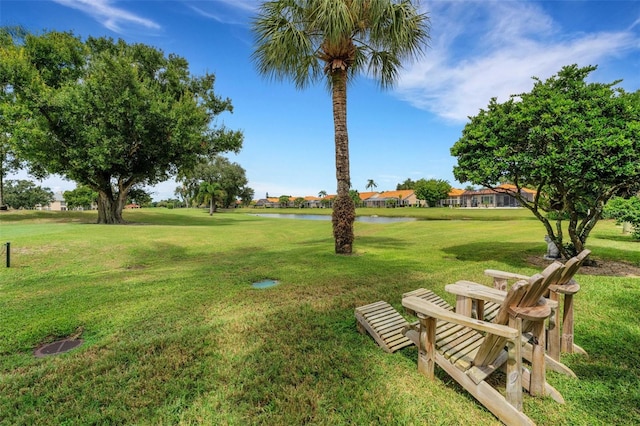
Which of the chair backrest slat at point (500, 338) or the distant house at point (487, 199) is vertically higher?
the distant house at point (487, 199)

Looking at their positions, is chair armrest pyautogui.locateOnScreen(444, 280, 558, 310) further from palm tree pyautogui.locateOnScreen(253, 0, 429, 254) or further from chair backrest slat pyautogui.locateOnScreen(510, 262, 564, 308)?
palm tree pyautogui.locateOnScreen(253, 0, 429, 254)

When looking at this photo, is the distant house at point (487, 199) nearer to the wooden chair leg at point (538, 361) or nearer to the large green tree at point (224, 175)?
the large green tree at point (224, 175)

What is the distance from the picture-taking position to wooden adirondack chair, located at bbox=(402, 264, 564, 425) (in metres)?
2.40

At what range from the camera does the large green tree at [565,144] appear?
6.59m

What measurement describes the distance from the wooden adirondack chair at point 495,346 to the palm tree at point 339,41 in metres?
7.44

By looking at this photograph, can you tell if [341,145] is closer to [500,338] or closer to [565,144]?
[565,144]

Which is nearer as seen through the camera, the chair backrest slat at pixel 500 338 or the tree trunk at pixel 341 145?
the chair backrest slat at pixel 500 338

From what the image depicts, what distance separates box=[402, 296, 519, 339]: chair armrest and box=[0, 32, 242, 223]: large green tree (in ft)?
76.2

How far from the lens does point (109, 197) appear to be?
24.9 metres

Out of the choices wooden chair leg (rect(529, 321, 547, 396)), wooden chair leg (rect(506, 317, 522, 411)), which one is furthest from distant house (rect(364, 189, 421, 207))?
wooden chair leg (rect(506, 317, 522, 411))

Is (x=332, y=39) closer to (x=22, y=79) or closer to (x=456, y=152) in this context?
(x=456, y=152)

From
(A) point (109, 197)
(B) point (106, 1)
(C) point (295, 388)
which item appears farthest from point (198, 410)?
(A) point (109, 197)

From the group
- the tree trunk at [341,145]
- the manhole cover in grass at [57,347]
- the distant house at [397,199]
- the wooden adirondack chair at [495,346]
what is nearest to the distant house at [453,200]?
the distant house at [397,199]

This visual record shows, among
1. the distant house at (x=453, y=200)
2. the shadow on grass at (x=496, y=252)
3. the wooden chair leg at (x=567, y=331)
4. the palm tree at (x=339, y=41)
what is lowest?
the shadow on grass at (x=496, y=252)
